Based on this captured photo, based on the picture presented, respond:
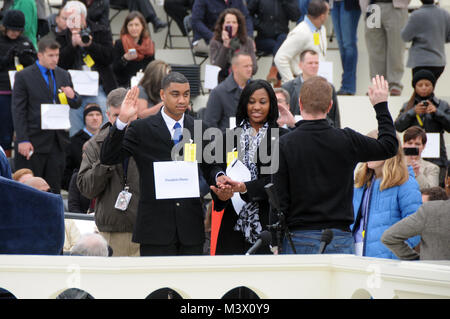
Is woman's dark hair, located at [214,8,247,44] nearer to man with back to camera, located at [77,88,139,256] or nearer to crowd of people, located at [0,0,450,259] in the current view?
crowd of people, located at [0,0,450,259]

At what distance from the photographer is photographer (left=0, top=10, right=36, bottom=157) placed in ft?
30.5

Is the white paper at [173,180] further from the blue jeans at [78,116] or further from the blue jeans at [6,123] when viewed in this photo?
the blue jeans at [6,123]

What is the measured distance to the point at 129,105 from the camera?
527cm

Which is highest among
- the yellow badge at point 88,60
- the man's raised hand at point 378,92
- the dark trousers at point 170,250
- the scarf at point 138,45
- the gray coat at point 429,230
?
the scarf at point 138,45

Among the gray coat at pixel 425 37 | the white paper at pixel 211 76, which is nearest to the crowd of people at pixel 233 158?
the white paper at pixel 211 76

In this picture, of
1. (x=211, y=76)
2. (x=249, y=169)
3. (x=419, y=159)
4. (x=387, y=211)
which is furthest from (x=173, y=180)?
(x=211, y=76)

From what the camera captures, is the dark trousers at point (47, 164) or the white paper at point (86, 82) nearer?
the dark trousers at point (47, 164)

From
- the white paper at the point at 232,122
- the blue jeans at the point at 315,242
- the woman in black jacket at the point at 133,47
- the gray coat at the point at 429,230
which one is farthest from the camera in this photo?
the woman in black jacket at the point at 133,47

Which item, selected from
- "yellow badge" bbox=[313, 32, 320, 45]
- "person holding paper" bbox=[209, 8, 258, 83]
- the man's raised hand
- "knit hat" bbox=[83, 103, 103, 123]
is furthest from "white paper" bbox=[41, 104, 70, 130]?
the man's raised hand

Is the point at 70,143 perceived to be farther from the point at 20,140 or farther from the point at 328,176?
the point at 328,176

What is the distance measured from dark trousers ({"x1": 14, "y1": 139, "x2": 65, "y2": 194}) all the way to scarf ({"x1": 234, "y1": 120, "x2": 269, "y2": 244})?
3641 millimetres

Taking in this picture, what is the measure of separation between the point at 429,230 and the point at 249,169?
1200 millimetres

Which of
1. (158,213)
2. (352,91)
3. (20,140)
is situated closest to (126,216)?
(158,213)

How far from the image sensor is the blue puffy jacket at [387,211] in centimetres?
570
